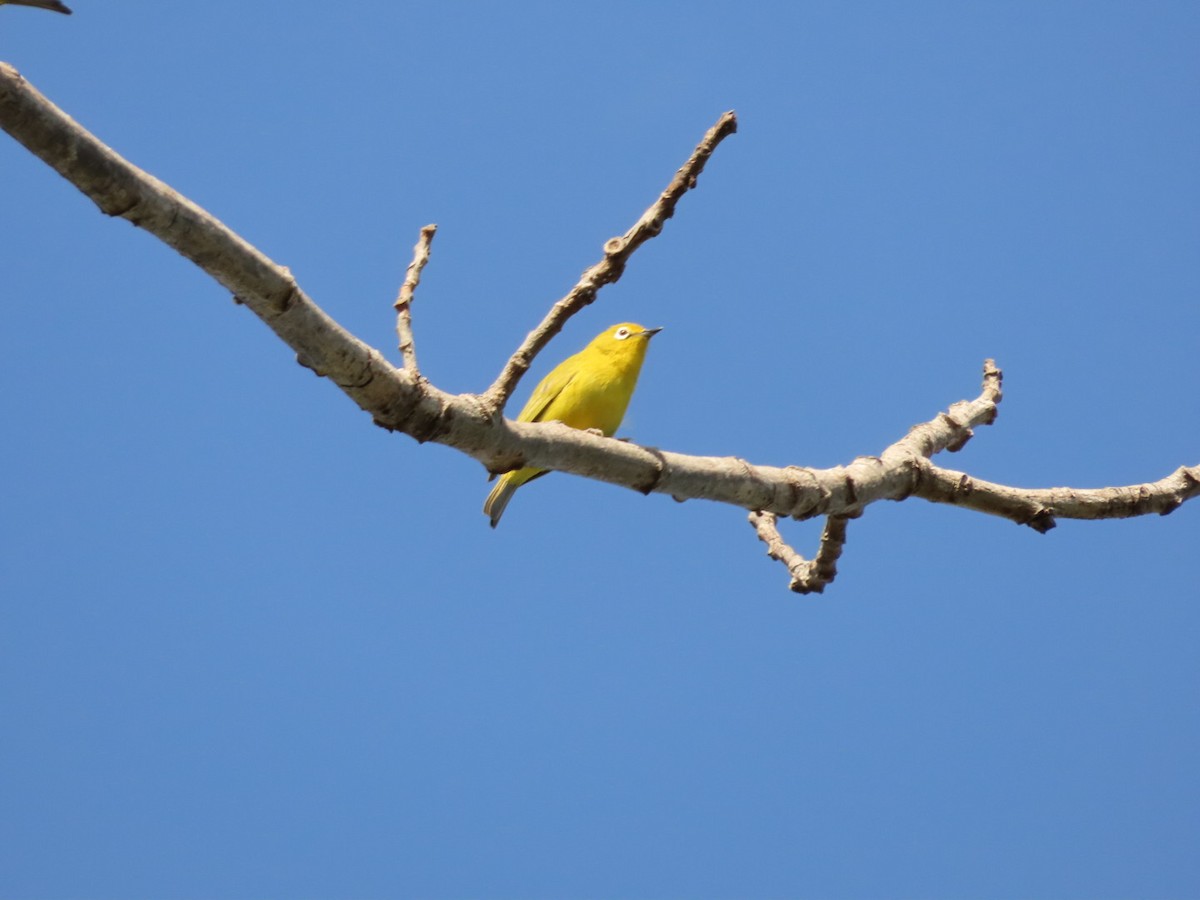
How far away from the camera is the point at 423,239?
4.19 m

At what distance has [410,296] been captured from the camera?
3.96 m

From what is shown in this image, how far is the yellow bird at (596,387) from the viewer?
684 cm

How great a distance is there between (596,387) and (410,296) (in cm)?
301

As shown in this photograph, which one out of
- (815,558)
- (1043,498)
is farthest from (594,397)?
(1043,498)

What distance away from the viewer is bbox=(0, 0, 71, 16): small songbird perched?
334cm

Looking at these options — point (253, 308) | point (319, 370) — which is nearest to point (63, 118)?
point (253, 308)

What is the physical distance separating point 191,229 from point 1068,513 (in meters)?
3.89

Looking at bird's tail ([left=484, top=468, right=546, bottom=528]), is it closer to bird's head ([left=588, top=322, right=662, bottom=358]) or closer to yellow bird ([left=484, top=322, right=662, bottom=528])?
yellow bird ([left=484, top=322, right=662, bottom=528])

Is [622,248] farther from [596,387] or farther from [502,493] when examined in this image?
[596,387]

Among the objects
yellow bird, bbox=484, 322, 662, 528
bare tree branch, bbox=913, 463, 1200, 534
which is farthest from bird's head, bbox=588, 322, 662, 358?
bare tree branch, bbox=913, 463, 1200, 534

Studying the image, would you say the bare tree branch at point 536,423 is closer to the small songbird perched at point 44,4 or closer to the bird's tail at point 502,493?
the small songbird perched at point 44,4

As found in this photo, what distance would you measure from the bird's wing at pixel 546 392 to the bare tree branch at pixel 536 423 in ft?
6.18

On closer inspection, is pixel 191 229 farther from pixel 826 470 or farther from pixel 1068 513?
pixel 1068 513

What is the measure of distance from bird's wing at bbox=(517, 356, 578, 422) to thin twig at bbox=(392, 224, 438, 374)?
2.86 m
